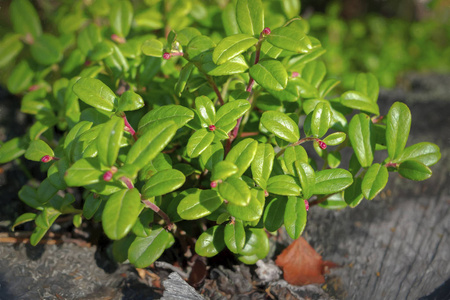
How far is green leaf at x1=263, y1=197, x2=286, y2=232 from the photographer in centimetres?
103

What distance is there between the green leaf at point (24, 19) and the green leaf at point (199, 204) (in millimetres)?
1162

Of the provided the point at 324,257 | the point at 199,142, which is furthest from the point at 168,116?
the point at 324,257

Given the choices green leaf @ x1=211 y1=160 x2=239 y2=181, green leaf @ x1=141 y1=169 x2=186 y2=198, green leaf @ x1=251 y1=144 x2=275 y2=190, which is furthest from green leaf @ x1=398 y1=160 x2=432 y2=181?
green leaf @ x1=141 y1=169 x2=186 y2=198

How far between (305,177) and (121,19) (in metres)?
0.97

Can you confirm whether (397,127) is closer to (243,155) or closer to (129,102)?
(243,155)

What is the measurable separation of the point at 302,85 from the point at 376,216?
2.23 ft

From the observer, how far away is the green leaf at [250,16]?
1.00m

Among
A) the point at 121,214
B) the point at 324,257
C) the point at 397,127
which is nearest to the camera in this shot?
the point at 121,214

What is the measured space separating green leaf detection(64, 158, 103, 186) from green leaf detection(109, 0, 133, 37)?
758 millimetres

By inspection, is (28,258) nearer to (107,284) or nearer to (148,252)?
(107,284)

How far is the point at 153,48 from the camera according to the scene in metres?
1.05

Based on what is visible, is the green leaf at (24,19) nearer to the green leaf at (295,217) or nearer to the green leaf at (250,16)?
the green leaf at (250,16)

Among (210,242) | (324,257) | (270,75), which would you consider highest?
(270,75)

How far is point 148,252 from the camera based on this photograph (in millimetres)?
1037
